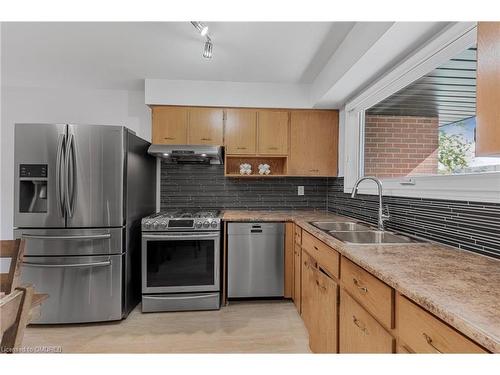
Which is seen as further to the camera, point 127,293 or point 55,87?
point 55,87

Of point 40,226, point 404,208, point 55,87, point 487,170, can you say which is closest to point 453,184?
point 487,170

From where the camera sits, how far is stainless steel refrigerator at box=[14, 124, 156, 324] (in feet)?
7.27

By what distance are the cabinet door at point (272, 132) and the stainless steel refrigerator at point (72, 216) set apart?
146 centimetres

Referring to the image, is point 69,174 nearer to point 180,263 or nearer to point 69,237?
point 69,237

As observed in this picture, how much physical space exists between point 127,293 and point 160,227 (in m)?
0.66

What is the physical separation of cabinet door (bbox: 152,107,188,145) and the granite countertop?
83.1 inches

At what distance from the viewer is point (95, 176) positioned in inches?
88.7

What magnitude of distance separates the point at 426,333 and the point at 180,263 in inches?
83.3

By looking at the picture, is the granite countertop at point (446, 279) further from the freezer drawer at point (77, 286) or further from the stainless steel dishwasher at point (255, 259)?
the freezer drawer at point (77, 286)

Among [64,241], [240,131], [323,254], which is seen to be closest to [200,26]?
[240,131]

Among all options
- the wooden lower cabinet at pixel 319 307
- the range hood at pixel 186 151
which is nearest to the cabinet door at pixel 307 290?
the wooden lower cabinet at pixel 319 307

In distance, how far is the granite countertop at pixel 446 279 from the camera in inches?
25.6
